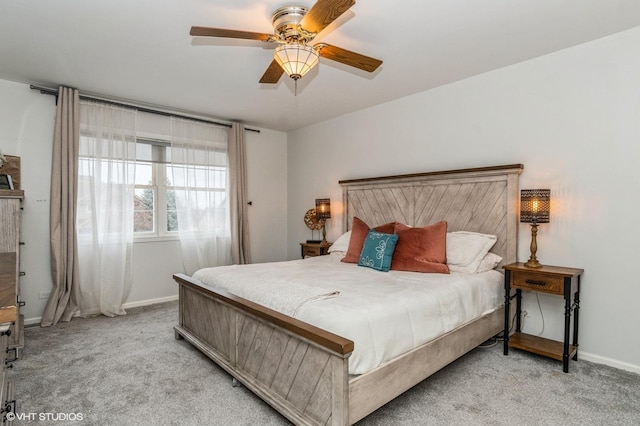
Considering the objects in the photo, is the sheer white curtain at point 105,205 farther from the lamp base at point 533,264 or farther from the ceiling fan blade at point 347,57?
the lamp base at point 533,264

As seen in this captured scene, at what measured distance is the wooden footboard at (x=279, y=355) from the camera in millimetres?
1648

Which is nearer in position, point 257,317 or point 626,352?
point 257,317

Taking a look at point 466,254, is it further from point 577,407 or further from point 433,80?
point 433,80

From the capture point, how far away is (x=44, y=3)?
7.36 ft

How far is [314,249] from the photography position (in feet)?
15.6

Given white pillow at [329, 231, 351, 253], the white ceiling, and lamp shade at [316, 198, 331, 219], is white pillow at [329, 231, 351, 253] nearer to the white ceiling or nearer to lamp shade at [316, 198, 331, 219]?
lamp shade at [316, 198, 331, 219]

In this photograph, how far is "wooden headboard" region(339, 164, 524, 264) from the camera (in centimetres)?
317

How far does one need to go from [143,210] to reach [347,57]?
11.1ft

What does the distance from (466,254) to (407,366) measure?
4.70 ft

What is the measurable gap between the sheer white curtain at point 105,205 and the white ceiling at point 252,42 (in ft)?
1.13

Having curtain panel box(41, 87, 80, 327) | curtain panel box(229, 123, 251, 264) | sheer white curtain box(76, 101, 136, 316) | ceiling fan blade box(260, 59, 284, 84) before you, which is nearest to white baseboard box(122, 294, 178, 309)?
sheer white curtain box(76, 101, 136, 316)

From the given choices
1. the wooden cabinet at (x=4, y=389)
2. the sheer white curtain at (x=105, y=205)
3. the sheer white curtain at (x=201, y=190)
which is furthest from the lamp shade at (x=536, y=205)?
the sheer white curtain at (x=105, y=205)

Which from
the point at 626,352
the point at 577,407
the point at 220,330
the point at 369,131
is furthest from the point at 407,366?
the point at 369,131

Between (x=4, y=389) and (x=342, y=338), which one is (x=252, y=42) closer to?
A: (x=342, y=338)
